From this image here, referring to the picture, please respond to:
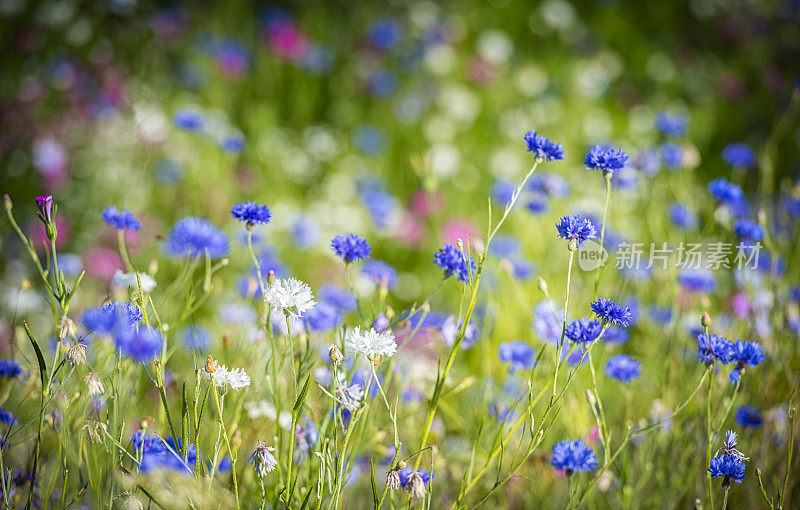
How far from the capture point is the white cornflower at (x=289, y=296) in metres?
0.98

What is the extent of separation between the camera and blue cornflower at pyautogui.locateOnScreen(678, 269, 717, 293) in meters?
1.84

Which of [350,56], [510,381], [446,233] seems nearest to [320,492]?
[510,381]

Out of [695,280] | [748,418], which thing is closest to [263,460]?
[748,418]

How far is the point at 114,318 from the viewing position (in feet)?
3.13

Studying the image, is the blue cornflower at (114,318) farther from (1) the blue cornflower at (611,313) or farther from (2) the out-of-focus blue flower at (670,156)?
(2) the out-of-focus blue flower at (670,156)

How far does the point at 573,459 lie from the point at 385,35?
3.32 metres

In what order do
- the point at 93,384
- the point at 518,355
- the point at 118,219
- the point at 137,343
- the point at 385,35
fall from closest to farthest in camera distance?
the point at 137,343, the point at 93,384, the point at 118,219, the point at 518,355, the point at 385,35

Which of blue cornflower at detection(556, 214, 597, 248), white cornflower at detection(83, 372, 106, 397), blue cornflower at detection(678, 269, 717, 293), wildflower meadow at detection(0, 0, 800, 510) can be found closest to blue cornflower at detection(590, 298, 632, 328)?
wildflower meadow at detection(0, 0, 800, 510)

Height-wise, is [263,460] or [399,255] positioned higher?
[399,255]

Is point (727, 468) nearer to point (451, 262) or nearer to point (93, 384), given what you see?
point (451, 262)

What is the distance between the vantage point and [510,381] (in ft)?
5.79

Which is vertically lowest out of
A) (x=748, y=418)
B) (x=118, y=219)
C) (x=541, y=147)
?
(x=118, y=219)

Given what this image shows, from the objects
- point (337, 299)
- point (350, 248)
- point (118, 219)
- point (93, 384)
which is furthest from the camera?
point (337, 299)

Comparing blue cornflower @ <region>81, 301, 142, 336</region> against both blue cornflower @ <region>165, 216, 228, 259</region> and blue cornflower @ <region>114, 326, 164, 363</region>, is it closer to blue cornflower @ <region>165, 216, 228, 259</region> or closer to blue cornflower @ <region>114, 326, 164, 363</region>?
blue cornflower @ <region>114, 326, 164, 363</region>
